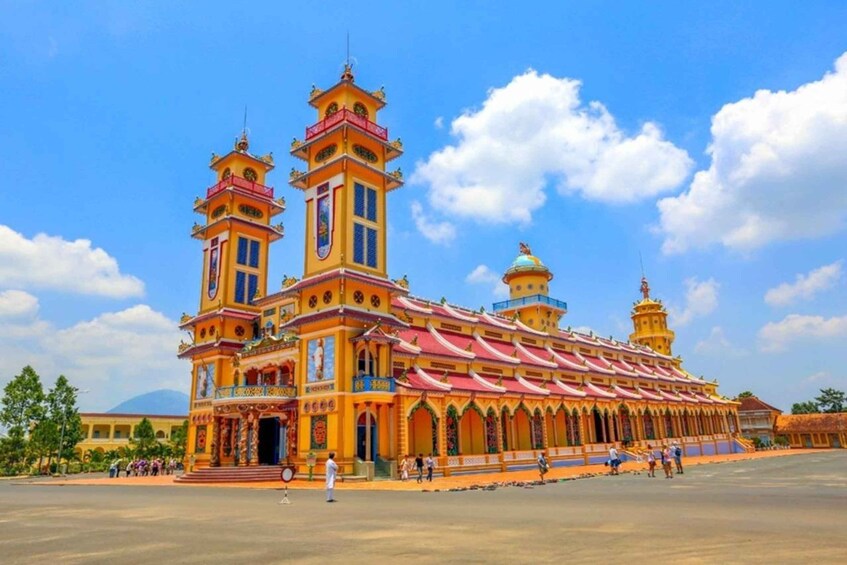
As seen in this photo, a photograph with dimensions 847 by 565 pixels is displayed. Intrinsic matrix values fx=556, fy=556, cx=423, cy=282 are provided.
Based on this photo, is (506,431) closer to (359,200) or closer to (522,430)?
(522,430)

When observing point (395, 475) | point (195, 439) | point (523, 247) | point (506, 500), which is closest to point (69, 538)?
point (506, 500)

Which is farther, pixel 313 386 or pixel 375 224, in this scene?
pixel 375 224

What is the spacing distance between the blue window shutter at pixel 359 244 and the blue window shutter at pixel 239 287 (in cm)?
1216

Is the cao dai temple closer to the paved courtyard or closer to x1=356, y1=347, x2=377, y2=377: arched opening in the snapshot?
x1=356, y1=347, x2=377, y2=377: arched opening

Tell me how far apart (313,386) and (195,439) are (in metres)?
13.2

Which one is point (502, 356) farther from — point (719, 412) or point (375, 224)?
point (719, 412)

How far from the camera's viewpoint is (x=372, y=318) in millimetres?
30203

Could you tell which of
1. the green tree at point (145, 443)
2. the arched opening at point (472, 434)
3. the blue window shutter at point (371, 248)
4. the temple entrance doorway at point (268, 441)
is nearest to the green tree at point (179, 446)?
the green tree at point (145, 443)

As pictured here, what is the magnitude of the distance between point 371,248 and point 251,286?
1230 cm

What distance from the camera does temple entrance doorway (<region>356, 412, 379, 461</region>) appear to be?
2852 centimetres

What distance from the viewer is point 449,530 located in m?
10.0

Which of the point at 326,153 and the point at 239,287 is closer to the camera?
the point at 326,153

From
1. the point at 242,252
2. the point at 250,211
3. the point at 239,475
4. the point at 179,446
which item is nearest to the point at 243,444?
the point at 239,475

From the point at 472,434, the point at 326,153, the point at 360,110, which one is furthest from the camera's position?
the point at 472,434
